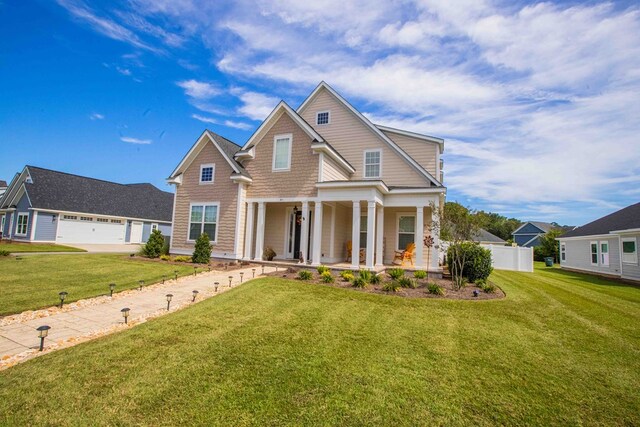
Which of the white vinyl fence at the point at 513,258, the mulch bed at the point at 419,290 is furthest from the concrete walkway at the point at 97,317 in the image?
the white vinyl fence at the point at 513,258

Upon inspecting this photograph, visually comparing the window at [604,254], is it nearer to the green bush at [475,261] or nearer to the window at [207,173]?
the green bush at [475,261]

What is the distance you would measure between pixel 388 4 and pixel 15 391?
12.3 metres

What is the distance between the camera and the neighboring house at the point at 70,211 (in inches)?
1017

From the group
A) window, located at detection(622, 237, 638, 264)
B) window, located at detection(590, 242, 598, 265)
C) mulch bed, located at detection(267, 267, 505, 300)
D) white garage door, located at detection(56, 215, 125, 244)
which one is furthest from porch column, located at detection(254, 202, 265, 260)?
window, located at detection(590, 242, 598, 265)

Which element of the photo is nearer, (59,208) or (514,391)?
(514,391)

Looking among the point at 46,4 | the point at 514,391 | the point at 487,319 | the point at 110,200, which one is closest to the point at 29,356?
the point at 514,391

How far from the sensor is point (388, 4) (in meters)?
9.73

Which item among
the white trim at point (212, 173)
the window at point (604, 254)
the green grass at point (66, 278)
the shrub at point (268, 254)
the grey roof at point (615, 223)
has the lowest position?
the green grass at point (66, 278)

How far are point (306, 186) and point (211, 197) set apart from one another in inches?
208

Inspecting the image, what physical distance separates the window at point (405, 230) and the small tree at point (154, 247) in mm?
12633

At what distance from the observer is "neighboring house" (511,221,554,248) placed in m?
48.6

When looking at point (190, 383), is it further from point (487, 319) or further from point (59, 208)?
point (59, 208)

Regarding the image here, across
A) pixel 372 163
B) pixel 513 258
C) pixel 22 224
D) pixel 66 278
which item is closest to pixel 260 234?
pixel 372 163

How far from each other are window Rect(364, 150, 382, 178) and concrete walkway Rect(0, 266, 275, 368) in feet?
30.9
